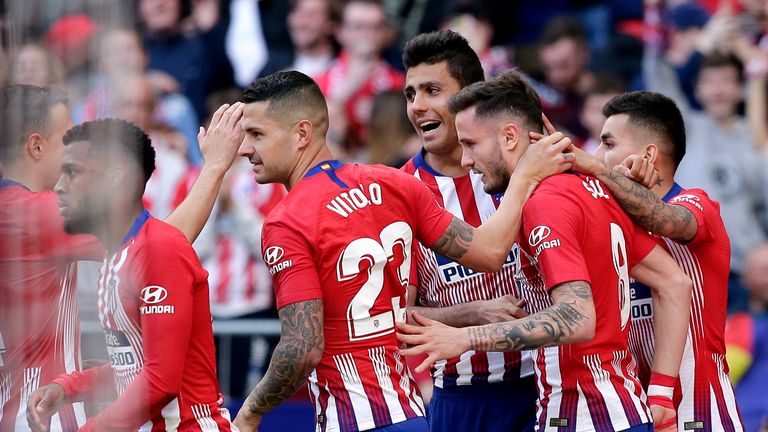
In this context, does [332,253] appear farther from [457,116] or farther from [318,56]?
[318,56]

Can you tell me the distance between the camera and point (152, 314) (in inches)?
194

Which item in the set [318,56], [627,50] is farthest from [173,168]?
[627,50]

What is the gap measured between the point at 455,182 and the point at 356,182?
1.18 meters

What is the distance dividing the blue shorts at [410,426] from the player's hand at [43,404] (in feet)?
4.62

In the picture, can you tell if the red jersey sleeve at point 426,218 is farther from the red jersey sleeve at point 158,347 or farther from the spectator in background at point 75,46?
the spectator in background at point 75,46

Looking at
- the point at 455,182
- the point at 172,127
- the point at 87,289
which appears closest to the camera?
the point at 87,289

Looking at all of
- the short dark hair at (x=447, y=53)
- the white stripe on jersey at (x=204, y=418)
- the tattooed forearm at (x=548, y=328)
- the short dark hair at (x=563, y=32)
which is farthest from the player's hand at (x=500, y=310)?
the short dark hair at (x=563, y=32)

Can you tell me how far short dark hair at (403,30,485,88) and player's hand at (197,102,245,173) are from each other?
117 centimetres

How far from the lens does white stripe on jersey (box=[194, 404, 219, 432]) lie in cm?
514

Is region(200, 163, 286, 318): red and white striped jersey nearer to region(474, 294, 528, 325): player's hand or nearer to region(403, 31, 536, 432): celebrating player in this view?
region(403, 31, 536, 432): celebrating player

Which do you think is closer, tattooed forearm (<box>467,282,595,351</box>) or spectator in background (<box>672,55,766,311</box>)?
tattooed forearm (<box>467,282,595,351</box>)

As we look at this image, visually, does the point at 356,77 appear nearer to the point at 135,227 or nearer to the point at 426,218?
the point at 426,218

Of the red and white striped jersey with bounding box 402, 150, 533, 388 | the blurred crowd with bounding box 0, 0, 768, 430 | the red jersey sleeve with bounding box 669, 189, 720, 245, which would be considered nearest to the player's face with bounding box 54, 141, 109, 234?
the red and white striped jersey with bounding box 402, 150, 533, 388

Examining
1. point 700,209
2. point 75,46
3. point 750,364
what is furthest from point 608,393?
point 750,364
